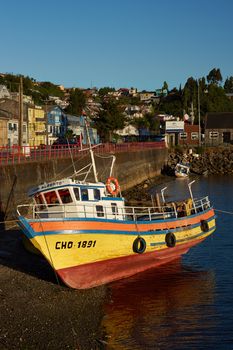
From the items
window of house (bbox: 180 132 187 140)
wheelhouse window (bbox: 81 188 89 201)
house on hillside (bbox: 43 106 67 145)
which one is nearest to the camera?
wheelhouse window (bbox: 81 188 89 201)

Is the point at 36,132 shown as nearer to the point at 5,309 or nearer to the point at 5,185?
the point at 5,185

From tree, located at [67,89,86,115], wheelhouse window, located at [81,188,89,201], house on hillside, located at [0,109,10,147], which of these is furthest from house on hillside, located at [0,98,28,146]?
tree, located at [67,89,86,115]

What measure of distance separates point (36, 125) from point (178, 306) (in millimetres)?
62174

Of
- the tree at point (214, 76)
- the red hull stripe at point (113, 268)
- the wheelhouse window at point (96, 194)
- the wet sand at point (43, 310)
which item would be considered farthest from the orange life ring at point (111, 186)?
the tree at point (214, 76)

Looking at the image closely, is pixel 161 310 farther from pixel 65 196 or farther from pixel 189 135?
pixel 189 135

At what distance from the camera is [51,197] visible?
20781 millimetres

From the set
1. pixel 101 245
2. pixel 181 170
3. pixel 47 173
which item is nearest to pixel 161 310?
pixel 101 245

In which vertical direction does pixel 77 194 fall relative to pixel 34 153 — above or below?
below

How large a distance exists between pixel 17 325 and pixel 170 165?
65.8m

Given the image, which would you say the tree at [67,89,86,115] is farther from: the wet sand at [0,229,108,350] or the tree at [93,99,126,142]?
the wet sand at [0,229,108,350]

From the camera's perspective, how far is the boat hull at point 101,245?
18359 millimetres

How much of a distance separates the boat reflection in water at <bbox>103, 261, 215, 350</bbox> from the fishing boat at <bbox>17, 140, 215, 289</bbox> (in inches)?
37.9

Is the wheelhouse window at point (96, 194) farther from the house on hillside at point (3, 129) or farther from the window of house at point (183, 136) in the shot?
the window of house at point (183, 136)

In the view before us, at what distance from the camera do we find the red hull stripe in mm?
19141
